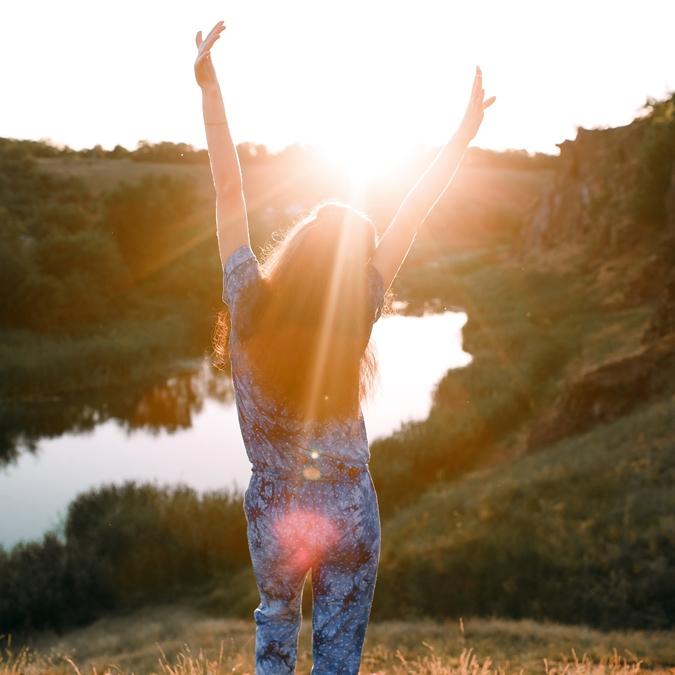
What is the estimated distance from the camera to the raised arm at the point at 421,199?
202 cm

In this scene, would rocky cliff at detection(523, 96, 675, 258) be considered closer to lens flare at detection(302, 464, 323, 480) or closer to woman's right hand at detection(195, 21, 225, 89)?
woman's right hand at detection(195, 21, 225, 89)

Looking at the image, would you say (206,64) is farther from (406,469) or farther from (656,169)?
(656,169)

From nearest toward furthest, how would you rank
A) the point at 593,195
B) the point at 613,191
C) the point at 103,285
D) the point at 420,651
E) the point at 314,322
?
1. the point at 314,322
2. the point at 420,651
3. the point at 103,285
4. the point at 613,191
5. the point at 593,195

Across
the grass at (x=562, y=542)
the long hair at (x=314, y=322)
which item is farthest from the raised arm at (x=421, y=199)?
the grass at (x=562, y=542)

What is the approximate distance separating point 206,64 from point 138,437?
20.5 meters

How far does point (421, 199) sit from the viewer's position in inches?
82.4

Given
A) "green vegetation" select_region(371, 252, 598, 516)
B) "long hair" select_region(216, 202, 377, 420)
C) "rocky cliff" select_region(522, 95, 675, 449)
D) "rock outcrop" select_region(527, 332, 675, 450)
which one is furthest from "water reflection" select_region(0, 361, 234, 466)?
"long hair" select_region(216, 202, 377, 420)

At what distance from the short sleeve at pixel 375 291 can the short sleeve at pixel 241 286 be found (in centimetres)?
35

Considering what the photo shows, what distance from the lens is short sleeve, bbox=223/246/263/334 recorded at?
174cm

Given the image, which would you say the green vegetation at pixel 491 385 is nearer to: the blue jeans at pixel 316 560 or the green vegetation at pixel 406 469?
the green vegetation at pixel 406 469

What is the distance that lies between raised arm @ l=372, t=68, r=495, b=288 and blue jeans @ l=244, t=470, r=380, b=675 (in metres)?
0.71

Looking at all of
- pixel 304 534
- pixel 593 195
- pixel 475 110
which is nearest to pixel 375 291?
pixel 304 534

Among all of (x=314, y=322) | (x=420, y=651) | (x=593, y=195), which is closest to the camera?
(x=314, y=322)

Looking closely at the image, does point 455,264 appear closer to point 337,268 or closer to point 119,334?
point 119,334
